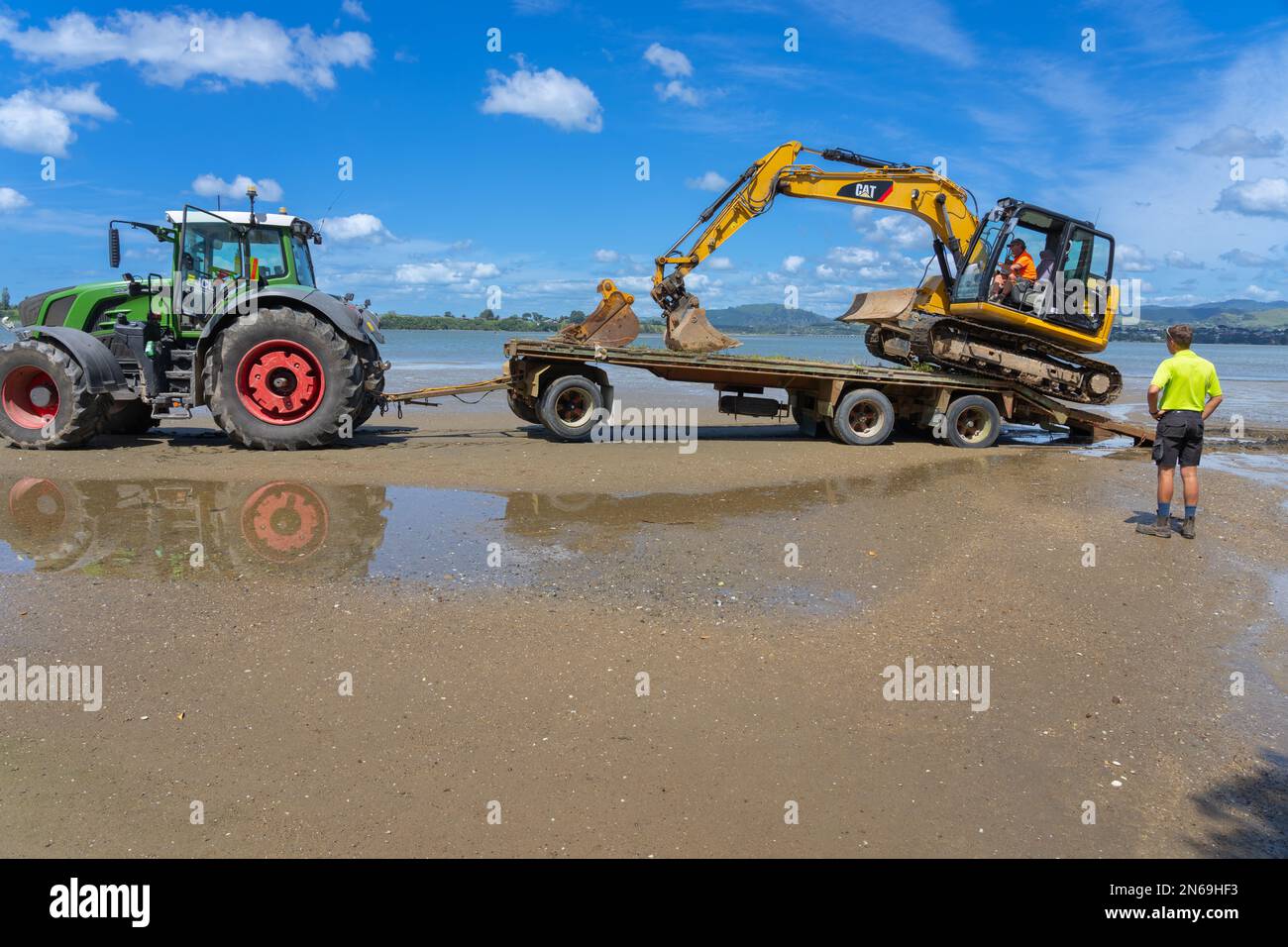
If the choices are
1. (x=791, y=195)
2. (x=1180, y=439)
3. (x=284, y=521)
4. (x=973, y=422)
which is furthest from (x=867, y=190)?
(x=284, y=521)

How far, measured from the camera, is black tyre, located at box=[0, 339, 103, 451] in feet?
33.7

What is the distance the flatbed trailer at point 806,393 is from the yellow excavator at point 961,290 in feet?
1.37

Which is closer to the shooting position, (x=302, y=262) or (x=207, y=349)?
(x=207, y=349)

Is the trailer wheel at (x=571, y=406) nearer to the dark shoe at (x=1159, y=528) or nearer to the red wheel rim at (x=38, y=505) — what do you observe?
the red wheel rim at (x=38, y=505)

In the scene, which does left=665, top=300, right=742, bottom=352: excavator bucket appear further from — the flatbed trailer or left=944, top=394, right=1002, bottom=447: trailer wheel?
left=944, top=394, right=1002, bottom=447: trailer wheel

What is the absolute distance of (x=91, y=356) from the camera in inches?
413

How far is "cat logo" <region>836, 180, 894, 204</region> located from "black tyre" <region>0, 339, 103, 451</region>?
36.1ft

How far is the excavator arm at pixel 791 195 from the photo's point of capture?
12.9 metres

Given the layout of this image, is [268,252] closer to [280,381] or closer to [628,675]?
[280,381]

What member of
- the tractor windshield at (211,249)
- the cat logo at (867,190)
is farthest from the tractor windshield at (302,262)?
the cat logo at (867,190)

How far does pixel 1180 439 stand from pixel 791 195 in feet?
24.2

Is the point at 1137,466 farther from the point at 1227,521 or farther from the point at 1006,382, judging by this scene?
the point at 1227,521

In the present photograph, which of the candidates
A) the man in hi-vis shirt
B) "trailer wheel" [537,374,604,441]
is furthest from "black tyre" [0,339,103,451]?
the man in hi-vis shirt

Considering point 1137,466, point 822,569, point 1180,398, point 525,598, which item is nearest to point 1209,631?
point 822,569
